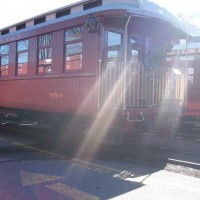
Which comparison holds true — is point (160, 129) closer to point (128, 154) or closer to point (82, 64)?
point (128, 154)

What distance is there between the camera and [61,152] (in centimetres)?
850

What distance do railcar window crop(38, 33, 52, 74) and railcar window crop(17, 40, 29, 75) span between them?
728 millimetres

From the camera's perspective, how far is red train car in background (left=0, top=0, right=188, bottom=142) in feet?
26.7

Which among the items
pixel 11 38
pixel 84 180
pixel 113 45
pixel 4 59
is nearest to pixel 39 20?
pixel 11 38

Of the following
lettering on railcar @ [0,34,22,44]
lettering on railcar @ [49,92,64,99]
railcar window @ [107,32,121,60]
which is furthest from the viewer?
lettering on railcar @ [0,34,22,44]

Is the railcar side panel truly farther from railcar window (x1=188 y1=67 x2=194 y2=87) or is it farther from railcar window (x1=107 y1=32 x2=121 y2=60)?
railcar window (x1=188 y1=67 x2=194 y2=87)

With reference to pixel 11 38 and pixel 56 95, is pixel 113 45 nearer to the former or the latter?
pixel 56 95

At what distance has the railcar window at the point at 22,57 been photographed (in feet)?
35.6

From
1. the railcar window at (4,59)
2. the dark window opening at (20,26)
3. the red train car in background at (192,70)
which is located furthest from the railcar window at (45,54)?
the red train car in background at (192,70)

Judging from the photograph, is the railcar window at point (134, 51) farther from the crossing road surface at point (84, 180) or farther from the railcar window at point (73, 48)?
the crossing road surface at point (84, 180)

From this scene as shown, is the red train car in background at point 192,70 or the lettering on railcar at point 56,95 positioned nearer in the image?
the lettering on railcar at point 56,95

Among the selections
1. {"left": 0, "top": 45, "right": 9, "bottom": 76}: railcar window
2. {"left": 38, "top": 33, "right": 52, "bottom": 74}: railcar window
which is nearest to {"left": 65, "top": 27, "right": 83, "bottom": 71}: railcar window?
{"left": 38, "top": 33, "right": 52, "bottom": 74}: railcar window

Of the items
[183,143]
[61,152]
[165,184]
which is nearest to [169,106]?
[183,143]

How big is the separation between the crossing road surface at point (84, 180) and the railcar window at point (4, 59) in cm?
463
